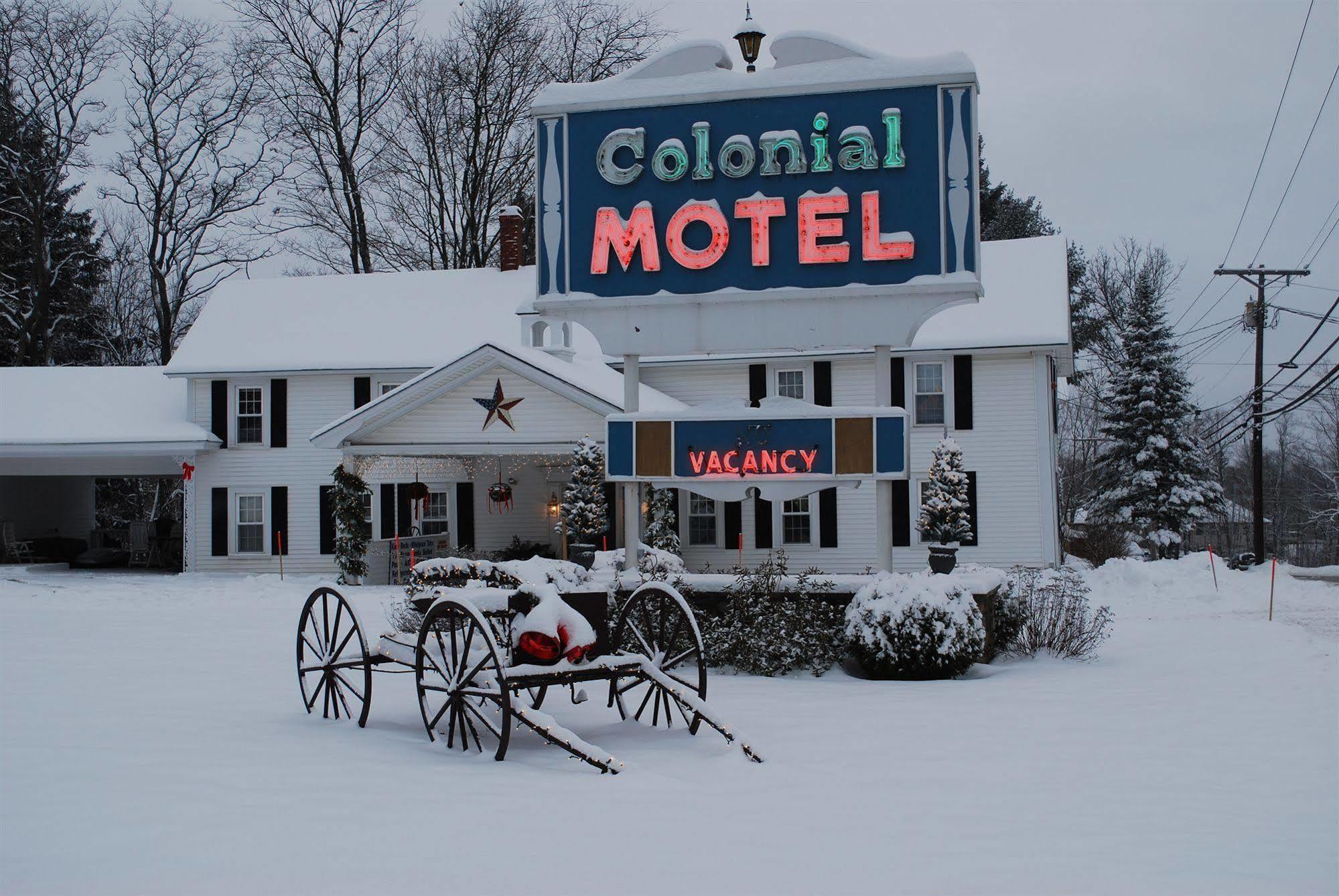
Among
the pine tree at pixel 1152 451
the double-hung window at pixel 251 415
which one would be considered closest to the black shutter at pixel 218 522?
the double-hung window at pixel 251 415

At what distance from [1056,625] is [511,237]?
64.8 ft

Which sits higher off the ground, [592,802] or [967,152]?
[967,152]

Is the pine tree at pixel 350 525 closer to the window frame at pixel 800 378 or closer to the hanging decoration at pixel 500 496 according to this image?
the hanging decoration at pixel 500 496

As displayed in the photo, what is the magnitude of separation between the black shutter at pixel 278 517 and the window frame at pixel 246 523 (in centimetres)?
9

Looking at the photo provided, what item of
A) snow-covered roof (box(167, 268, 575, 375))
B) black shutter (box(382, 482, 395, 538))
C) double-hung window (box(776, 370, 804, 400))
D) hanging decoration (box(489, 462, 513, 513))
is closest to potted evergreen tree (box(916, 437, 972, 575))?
double-hung window (box(776, 370, 804, 400))

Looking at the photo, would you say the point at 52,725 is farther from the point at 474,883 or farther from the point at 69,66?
the point at 69,66

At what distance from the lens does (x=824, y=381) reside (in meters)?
25.3

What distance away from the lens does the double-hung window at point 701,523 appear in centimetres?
2561

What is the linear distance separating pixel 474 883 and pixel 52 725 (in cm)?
477

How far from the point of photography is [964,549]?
2414 centimetres

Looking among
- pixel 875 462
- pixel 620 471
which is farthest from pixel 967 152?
pixel 620 471

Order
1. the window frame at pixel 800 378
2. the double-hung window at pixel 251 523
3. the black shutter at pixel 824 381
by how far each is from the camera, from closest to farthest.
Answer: the black shutter at pixel 824 381, the window frame at pixel 800 378, the double-hung window at pixel 251 523

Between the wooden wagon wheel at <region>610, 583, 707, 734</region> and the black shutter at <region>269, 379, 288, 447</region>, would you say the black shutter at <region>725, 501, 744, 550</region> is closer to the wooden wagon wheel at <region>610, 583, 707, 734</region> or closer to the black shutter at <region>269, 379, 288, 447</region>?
the black shutter at <region>269, 379, 288, 447</region>

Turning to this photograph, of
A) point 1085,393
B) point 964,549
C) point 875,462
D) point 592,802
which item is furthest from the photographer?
point 1085,393
